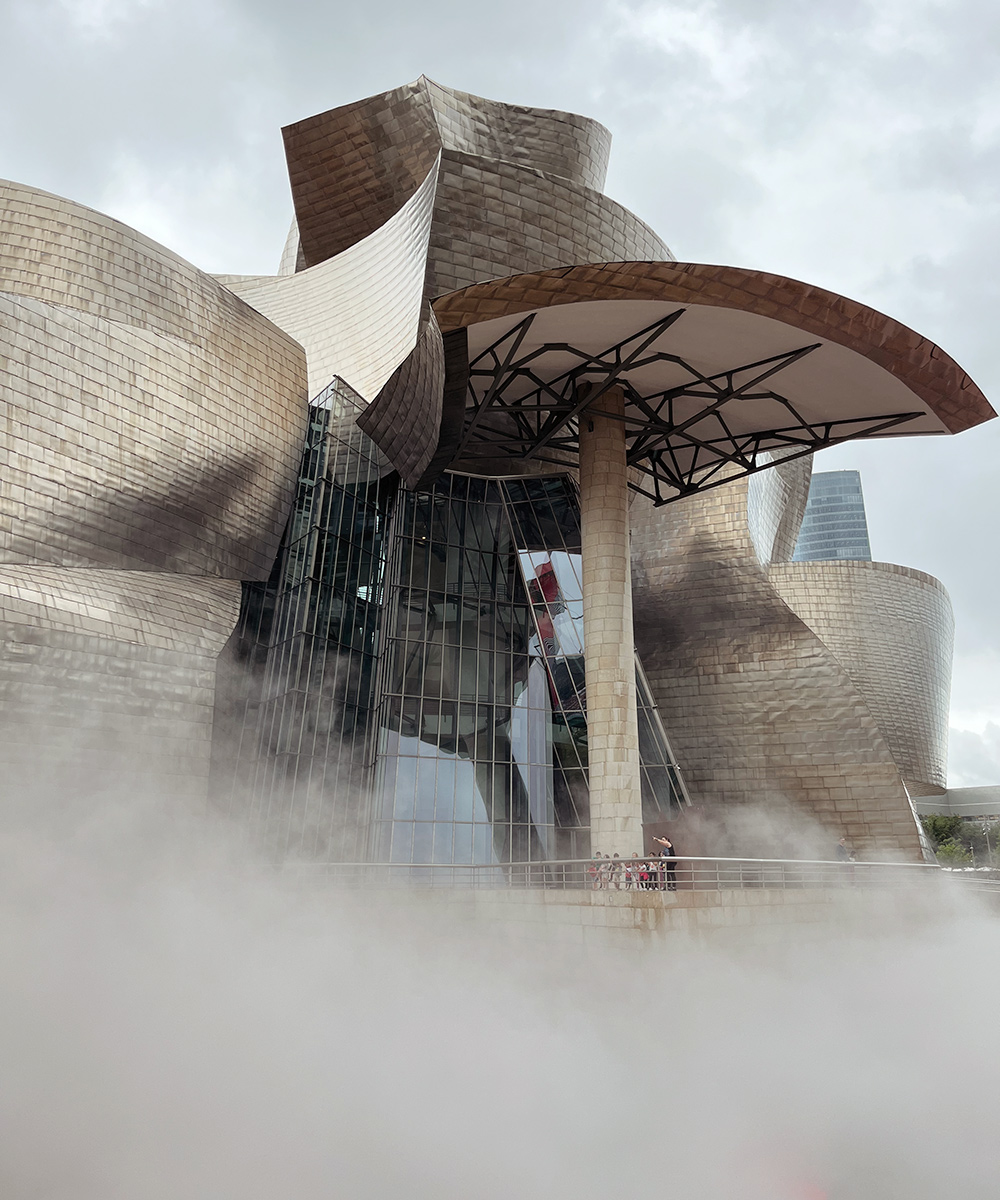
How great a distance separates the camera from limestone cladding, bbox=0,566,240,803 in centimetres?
1348

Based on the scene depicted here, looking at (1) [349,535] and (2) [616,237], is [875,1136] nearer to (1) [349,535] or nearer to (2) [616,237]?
(1) [349,535]

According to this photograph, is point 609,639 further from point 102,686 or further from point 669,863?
point 102,686

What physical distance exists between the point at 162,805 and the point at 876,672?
25.0 metres

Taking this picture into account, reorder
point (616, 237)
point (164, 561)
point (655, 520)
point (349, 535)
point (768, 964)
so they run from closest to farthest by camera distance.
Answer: point (768, 964), point (164, 561), point (349, 535), point (616, 237), point (655, 520)

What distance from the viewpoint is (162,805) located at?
14539mm

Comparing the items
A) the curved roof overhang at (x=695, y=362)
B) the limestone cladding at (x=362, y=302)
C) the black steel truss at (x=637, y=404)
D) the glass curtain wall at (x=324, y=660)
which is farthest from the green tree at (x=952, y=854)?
the limestone cladding at (x=362, y=302)

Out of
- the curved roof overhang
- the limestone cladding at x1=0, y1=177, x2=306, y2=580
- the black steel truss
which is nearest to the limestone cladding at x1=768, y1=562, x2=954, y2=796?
the black steel truss

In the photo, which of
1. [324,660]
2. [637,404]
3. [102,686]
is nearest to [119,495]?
[102,686]

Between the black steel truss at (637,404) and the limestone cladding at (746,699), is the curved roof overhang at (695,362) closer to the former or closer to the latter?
the black steel truss at (637,404)

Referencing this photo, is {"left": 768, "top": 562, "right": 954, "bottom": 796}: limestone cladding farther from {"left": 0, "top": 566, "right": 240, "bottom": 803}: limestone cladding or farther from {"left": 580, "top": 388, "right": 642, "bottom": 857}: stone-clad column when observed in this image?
{"left": 0, "top": 566, "right": 240, "bottom": 803}: limestone cladding

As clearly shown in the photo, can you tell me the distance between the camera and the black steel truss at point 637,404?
17922 mm

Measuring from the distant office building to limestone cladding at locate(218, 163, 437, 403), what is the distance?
139761 millimetres

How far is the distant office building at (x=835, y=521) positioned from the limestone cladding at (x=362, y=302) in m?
140

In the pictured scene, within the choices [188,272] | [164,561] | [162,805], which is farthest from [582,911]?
[188,272]
